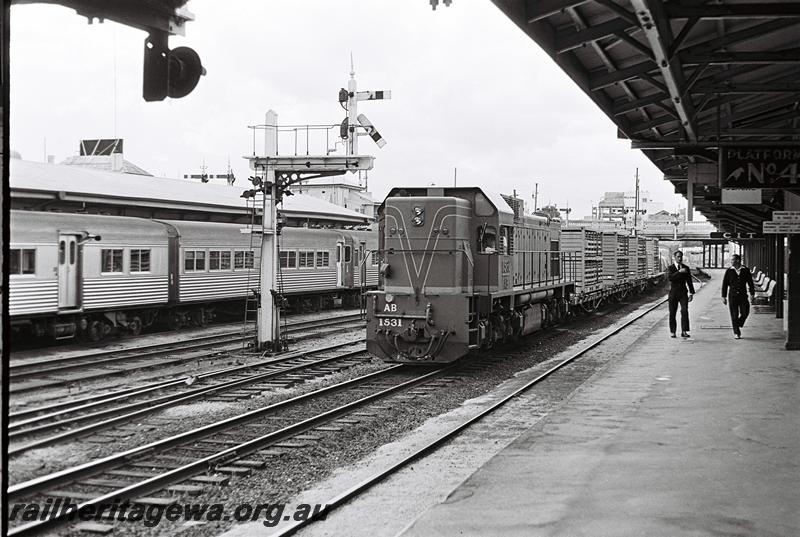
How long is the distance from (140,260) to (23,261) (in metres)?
3.97

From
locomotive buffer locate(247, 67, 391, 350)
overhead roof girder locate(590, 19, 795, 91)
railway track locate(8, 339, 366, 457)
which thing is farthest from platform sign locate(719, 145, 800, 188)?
locomotive buffer locate(247, 67, 391, 350)

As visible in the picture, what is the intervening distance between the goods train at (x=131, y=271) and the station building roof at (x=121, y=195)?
132 cm

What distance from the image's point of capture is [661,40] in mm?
7047

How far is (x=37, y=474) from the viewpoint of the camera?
24.7 ft

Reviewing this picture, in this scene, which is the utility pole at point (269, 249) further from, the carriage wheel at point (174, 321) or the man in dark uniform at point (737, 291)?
the man in dark uniform at point (737, 291)

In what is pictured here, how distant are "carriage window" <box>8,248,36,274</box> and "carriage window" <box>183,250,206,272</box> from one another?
18.4ft

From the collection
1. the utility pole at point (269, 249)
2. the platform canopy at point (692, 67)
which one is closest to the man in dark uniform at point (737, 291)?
the platform canopy at point (692, 67)

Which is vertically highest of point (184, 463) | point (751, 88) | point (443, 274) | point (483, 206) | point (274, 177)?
point (751, 88)

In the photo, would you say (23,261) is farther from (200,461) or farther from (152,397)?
(200,461)

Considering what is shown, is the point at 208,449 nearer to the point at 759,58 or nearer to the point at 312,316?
the point at 759,58

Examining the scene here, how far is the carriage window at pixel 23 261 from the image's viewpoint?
16.2 m

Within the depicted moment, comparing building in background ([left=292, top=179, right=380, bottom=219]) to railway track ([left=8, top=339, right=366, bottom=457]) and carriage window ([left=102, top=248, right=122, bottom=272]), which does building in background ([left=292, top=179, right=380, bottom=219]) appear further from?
railway track ([left=8, top=339, right=366, bottom=457])

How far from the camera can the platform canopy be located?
7.03 m

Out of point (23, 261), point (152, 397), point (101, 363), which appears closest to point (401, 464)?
point (152, 397)
